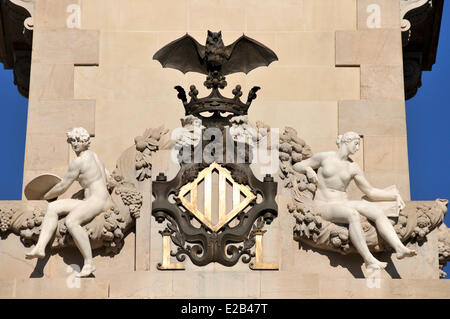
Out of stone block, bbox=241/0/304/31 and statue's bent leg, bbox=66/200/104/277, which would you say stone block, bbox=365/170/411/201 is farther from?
statue's bent leg, bbox=66/200/104/277

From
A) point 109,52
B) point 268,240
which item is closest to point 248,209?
point 268,240

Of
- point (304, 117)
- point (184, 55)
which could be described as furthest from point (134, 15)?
point (304, 117)

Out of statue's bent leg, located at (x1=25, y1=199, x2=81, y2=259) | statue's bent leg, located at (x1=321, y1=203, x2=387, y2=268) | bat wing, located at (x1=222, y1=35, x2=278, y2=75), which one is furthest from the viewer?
bat wing, located at (x1=222, y1=35, x2=278, y2=75)

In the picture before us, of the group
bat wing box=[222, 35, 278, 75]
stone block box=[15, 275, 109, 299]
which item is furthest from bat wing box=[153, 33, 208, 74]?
stone block box=[15, 275, 109, 299]

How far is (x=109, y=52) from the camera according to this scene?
27.0 m

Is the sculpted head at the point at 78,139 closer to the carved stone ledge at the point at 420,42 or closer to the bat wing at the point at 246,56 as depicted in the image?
the bat wing at the point at 246,56

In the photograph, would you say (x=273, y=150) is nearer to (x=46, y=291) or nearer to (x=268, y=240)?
(x=268, y=240)

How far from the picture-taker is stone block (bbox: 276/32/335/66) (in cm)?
2692

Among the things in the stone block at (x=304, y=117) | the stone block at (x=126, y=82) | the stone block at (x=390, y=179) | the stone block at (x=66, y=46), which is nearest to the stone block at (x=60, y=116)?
the stone block at (x=126, y=82)

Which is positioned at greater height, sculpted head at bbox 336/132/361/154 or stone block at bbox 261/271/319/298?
sculpted head at bbox 336/132/361/154

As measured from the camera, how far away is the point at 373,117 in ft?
86.5

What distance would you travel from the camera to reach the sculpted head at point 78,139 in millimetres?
23938

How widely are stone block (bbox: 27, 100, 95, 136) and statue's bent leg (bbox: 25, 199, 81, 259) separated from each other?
8.68 ft

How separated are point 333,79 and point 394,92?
1085 mm
